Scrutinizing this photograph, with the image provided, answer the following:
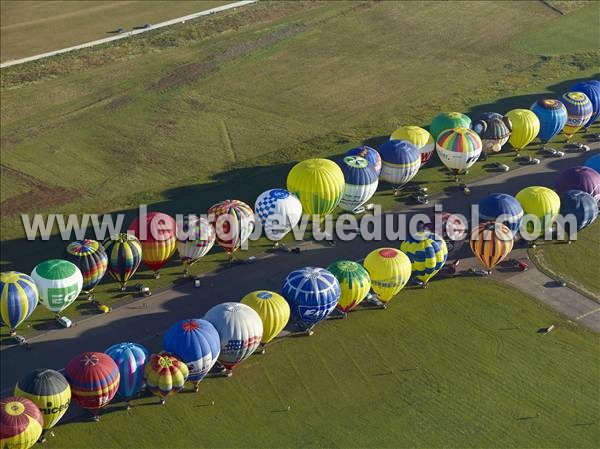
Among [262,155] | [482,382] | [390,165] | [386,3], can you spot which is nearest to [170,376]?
[482,382]

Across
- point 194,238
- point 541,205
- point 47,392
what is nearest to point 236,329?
point 47,392

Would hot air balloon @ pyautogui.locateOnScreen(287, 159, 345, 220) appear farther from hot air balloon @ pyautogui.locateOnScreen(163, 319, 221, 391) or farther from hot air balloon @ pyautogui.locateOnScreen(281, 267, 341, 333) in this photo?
hot air balloon @ pyautogui.locateOnScreen(163, 319, 221, 391)

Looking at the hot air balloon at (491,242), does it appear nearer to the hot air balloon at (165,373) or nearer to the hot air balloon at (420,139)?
the hot air balloon at (420,139)

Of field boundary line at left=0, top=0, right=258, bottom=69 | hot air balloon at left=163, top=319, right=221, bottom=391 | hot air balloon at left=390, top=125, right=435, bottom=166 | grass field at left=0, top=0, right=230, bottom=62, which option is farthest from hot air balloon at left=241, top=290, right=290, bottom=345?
grass field at left=0, top=0, right=230, bottom=62

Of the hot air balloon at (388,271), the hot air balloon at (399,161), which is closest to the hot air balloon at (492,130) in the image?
the hot air balloon at (399,161)

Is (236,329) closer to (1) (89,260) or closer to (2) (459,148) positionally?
(1) (89,260)
